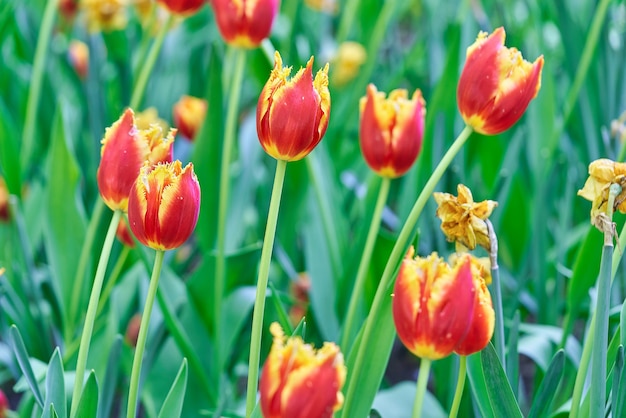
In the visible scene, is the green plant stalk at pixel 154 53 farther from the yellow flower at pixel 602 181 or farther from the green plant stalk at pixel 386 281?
the yellow flower at pixel 602 181

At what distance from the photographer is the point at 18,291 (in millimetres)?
1094

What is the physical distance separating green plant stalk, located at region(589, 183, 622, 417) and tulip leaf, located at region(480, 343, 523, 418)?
6 cm

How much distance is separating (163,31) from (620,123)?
1.75 feet

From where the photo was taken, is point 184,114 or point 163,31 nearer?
point 163,31

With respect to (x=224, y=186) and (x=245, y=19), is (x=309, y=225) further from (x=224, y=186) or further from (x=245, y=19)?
(x=245, y=19)

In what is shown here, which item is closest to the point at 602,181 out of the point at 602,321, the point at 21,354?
the point at 602,321

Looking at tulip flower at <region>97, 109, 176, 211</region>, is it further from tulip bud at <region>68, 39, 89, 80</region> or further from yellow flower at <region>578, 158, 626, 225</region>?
tulip bud at <region>68, 39, 89, 80</region>

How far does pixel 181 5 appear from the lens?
92 centimetres

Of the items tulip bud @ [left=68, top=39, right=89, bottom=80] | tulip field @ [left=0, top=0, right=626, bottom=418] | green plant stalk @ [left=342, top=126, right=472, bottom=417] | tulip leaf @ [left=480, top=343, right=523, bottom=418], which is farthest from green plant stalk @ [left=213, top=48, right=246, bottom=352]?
tulip bud @ [left=68, top=39, right=89, bottom=80]

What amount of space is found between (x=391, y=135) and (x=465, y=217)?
6.2 inches

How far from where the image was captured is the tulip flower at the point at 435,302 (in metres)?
0.55

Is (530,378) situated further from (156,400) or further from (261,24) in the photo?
(261,24)

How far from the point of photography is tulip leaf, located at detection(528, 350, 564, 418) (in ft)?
Answer: 2.29

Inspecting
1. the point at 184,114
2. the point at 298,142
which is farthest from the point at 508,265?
the point at 298,142
